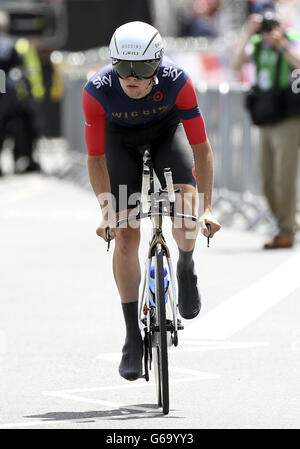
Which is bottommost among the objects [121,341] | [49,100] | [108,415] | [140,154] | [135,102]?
[108,415]

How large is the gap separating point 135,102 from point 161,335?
4.00 ft

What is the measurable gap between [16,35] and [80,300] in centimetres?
1463

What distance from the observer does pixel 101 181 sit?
7180 millimetres

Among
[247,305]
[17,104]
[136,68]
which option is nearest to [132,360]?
[136,68]

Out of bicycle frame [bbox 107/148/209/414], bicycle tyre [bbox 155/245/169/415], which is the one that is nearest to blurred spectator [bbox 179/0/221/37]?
bicycle frame [bbox 107/148/209/414]

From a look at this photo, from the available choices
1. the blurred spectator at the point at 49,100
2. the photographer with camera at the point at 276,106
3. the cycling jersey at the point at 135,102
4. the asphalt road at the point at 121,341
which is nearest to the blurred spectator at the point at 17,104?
the asphalt road at the point at 121,341

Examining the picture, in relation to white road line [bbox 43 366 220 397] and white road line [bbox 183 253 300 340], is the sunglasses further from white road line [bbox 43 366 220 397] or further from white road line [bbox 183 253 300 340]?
white road line [bbox 183 253 300 340]

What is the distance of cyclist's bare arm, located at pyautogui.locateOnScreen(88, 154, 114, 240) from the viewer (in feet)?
23.4

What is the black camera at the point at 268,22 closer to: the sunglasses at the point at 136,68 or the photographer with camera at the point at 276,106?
A: the photographer with camera at the point at 276,106

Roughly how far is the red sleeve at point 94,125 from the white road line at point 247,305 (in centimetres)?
212

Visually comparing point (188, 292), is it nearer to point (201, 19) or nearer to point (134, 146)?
point (134, 146)

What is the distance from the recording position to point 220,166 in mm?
15148

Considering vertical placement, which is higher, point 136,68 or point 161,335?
point 136,68

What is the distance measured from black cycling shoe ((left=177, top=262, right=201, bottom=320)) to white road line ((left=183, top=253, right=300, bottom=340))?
1.21 meters
